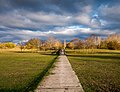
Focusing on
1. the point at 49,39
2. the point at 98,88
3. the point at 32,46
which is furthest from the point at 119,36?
the point at 98,88

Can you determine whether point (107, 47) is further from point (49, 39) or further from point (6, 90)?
point (6, 90)

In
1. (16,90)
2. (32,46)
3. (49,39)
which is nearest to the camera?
(16,90)

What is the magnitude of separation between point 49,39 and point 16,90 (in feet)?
487

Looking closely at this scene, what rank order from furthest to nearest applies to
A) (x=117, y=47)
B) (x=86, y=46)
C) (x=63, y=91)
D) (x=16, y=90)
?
(x=86, y=46), (x=117, y=47), (x=16, y=90), (x=63, y=91)

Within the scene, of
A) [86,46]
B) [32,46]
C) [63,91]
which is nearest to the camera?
→ [63,91]

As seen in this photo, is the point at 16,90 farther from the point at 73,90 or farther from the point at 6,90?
the point at 73,90

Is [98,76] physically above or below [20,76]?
below

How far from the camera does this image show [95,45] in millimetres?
134375

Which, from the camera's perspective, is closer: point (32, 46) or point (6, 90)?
point (6, 90)

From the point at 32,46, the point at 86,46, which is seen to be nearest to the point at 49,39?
the point at 32,46

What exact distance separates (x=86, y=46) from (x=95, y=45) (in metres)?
8.29

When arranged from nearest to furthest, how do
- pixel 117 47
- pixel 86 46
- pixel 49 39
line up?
pixel 117 47, pixel 86 46, pixel 49 39

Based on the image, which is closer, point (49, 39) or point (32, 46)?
point (32, 46)

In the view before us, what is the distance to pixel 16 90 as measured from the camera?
9.47 meters
